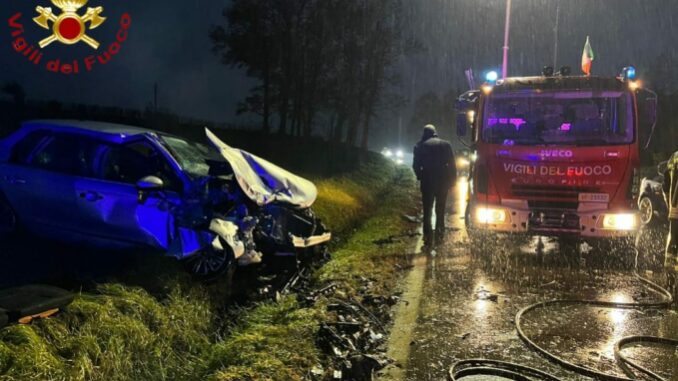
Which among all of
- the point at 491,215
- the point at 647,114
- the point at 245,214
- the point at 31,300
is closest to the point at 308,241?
the point at 245,214

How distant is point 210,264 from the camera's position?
239 inches

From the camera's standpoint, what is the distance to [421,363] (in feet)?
13.9

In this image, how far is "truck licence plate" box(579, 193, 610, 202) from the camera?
725 cm

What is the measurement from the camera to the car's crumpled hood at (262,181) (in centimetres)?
644

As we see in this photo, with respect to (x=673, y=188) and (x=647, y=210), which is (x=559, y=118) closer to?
(x=673, y=188)

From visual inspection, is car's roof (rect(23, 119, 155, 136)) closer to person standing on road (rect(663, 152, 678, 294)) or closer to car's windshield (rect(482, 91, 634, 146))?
car's windshield (rect(482, 91, 634, 146))

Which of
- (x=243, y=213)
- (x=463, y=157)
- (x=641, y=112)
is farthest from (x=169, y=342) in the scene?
(x=463, y=157)

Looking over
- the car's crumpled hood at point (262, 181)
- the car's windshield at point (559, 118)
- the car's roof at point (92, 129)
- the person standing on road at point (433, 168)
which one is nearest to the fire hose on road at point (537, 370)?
the car's crumpled hood at point (262, 181)

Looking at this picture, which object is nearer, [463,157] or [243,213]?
[243,213]

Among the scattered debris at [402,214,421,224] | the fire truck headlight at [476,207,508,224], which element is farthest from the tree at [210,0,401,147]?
the fire truck headlight at [476,207,508,224]

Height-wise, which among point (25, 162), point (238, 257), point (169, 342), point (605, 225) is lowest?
point (169, 342)

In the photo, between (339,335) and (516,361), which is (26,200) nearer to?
(339,335)

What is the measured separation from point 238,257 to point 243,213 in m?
0.56

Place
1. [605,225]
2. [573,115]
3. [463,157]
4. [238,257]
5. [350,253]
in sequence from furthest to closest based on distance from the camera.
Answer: [463,157], [350,253], [573,115], [605,225], [238,257]
